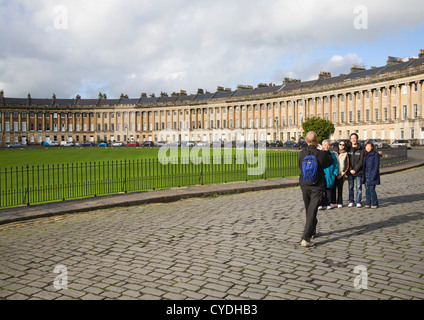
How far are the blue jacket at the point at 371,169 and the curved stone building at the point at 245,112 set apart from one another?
5076 centimetres

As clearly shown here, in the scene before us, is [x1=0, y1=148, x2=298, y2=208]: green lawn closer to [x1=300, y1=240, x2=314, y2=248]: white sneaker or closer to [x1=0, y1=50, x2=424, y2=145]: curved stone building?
[x1=300, y1=240, x2=314, y2=248]: white sneaker

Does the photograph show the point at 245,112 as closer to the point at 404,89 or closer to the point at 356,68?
the point at 356,68

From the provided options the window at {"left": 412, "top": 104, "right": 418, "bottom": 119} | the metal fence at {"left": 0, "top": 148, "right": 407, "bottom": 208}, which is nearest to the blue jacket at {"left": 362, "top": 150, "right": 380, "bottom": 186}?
the metal fence at {"left": 0, "top": 148, "right": 407, "bottom": 208}

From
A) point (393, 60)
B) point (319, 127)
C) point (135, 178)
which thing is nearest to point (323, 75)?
point (393, 60)

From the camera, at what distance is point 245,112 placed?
313 feet

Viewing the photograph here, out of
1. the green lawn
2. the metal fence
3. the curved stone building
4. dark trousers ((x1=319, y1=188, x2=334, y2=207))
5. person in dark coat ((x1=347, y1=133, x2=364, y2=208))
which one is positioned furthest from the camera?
the curved stone building

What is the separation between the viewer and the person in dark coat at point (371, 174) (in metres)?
10.5

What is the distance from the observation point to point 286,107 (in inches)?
3374

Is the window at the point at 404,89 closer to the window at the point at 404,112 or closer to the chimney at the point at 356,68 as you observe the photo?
the window at the point at 404,112

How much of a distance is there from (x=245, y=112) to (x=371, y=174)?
3373 inches

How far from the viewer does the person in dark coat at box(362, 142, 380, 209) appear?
10531 mm
